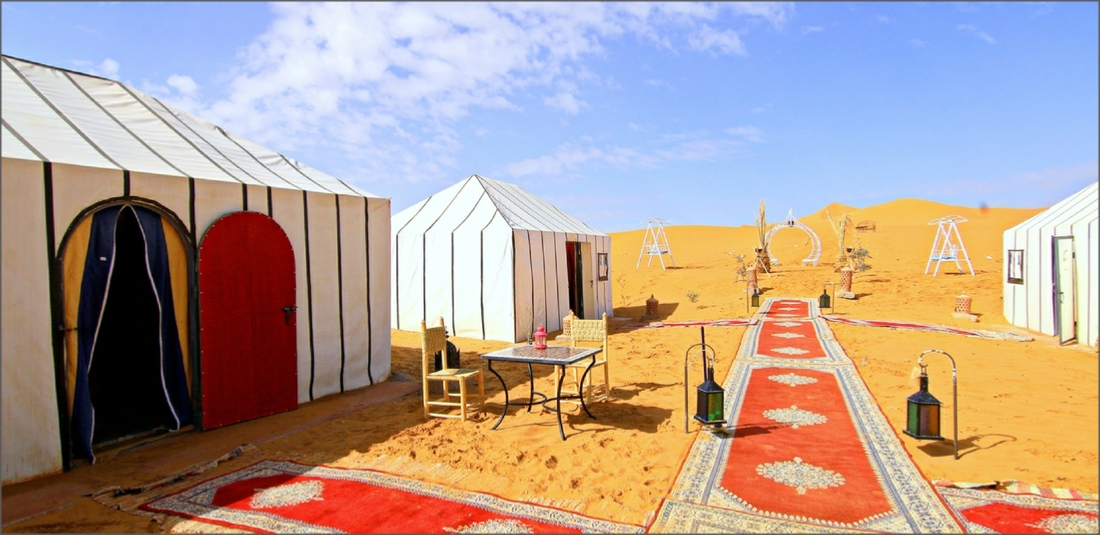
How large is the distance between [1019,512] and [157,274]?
5978mm

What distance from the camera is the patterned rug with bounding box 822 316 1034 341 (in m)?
8.75

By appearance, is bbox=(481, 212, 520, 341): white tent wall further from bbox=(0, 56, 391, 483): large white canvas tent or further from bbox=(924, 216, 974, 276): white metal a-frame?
bbox=(924, 216, 974, 276): white metal a-frame

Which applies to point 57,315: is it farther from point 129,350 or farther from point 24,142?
point 129,350

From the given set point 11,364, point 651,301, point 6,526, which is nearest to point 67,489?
point 6,526

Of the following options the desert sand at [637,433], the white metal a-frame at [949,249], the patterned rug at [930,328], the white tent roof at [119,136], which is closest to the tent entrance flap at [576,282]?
the desert sand at [637,433]

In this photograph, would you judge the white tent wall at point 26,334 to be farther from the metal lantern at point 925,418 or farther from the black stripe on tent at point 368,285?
the metal lantern at point 925,418

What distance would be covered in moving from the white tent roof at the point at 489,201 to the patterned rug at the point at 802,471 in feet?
18.1

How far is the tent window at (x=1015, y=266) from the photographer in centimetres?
995

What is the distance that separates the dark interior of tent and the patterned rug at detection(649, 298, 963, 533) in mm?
4408

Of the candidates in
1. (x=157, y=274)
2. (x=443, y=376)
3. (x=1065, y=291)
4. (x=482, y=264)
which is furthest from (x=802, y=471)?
(x=1065, y=291)

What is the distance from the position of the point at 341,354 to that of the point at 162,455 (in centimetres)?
206

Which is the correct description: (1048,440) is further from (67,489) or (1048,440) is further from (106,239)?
(106,239)

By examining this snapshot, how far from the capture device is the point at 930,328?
9.69 meters

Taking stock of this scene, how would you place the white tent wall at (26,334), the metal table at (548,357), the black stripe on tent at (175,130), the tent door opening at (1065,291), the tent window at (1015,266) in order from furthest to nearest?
the tent window at (1015,266)
the tent door opening at (1065,291)
the black stripe on tent at (175,130)
the metal table at (548,357)
the white tent wall at (26,334)
